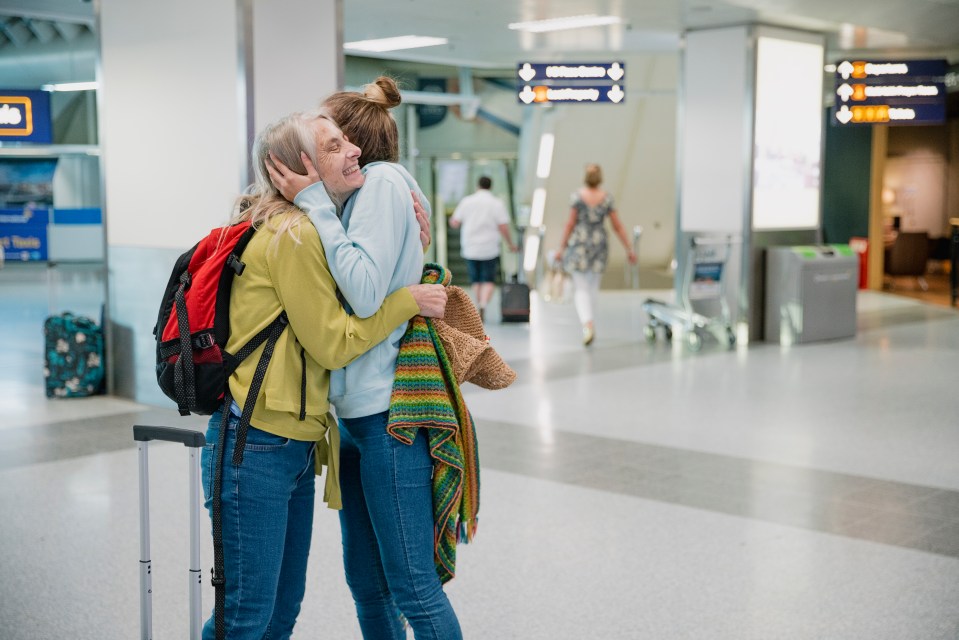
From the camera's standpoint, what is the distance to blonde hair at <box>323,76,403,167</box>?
2324 mm

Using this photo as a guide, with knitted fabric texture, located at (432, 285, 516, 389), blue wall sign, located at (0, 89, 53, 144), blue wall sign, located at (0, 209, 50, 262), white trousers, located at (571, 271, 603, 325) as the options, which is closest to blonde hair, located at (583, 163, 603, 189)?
white trousers, located at (571, 271, 603, 325)

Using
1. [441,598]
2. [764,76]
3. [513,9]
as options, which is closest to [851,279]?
[764,76]

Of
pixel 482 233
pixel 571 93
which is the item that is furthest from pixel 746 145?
pixel 482 233

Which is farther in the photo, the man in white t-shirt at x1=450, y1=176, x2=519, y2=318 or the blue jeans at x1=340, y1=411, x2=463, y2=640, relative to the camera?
the man in white t-shirt at x1=450, y1=176, x2=519, y2=318

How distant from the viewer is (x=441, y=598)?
235 cm

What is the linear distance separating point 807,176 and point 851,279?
4.08 feet

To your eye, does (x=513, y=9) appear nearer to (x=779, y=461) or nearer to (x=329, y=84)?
(x=329, y=84)

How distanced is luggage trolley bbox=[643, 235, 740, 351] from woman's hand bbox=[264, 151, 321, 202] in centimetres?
860

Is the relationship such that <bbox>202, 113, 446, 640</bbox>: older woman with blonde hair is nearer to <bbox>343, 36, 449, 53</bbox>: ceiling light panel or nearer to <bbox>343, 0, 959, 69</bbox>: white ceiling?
<bbox>343, 0, 959, 69</bbox>: white ceiling

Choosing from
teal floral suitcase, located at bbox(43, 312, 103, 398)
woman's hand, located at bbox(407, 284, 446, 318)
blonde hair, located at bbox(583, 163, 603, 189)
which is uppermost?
blonde hair, located at bbox(583, 163, 603, 189)

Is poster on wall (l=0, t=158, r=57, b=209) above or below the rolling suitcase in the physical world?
above

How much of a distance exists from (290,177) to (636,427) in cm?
490

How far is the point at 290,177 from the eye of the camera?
7.32 feet

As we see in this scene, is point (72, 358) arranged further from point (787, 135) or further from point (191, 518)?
point (787, 135)
